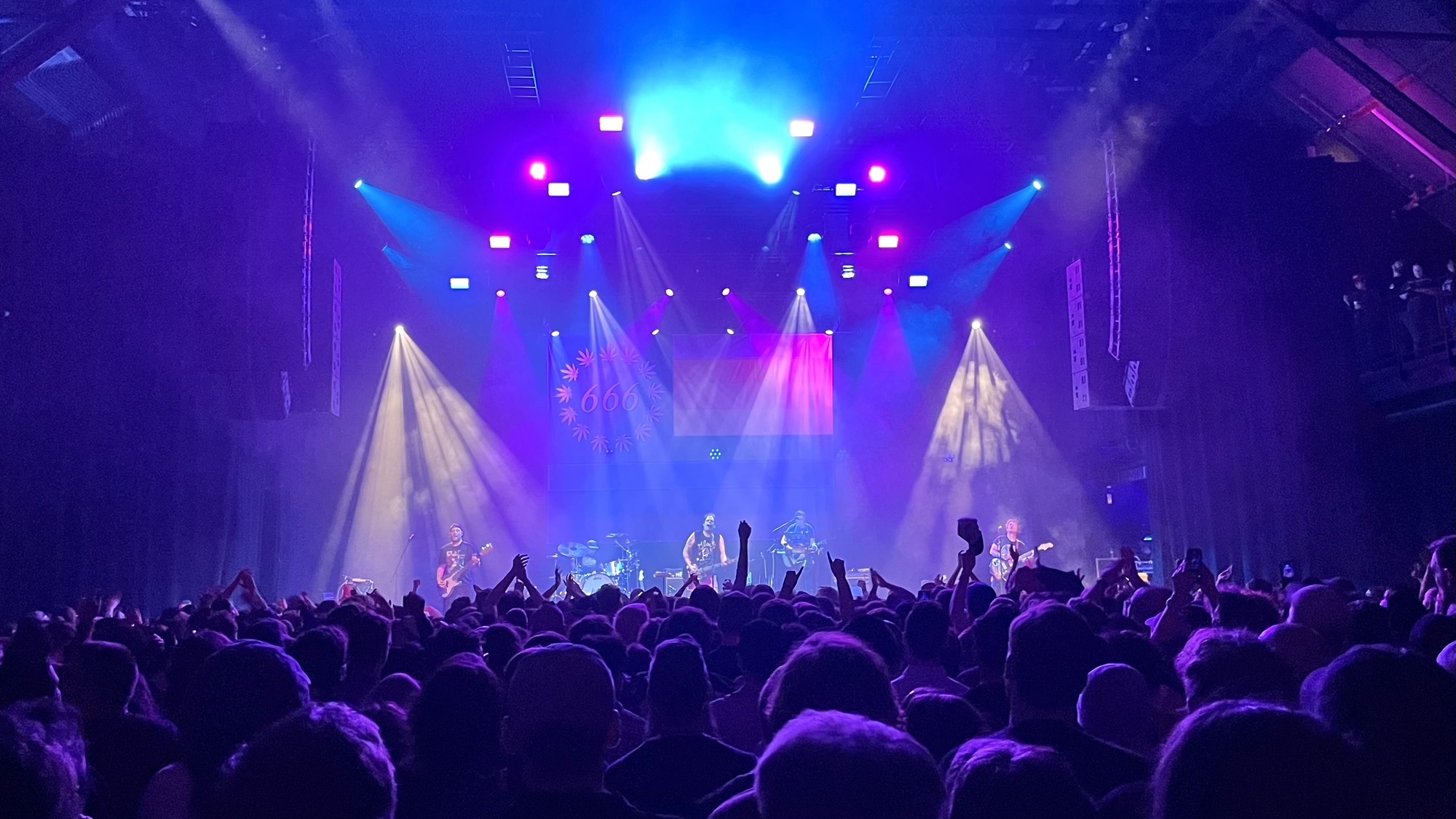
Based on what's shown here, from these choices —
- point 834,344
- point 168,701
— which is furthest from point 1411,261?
point 168,701

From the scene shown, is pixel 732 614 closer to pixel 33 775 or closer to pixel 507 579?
pixel 507 579

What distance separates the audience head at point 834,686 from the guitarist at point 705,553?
A: 16.7 meters

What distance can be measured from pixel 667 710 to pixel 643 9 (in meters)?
10.4

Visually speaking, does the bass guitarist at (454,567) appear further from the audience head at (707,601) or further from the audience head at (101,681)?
the audience head at (101,681)

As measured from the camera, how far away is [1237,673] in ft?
8.68

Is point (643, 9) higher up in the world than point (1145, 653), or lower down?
higher up

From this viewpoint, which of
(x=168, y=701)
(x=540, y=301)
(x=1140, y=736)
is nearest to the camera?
(x=1140, y=736)

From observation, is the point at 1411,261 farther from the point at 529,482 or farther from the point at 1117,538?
the point at 529,482

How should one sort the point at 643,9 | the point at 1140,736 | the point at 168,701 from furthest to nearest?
the point at 643,9 → the point at 168,701 → the point at 1140,736

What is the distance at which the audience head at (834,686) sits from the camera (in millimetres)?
2418

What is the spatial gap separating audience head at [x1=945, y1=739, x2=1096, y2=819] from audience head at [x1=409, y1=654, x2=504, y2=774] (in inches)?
62.5

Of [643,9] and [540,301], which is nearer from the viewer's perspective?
[643,9]

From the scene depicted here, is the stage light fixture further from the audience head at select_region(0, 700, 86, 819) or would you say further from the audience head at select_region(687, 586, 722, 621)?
the audience head at select_region(0, 700, 86, 819)

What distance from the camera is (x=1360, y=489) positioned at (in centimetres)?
1273
